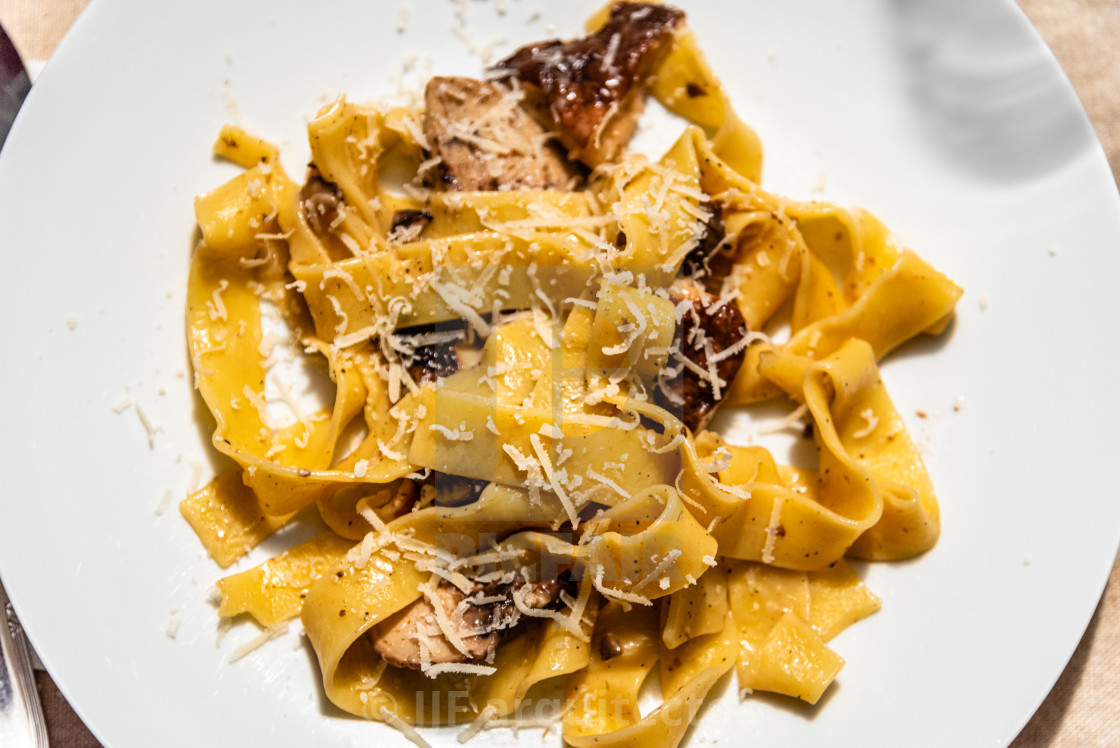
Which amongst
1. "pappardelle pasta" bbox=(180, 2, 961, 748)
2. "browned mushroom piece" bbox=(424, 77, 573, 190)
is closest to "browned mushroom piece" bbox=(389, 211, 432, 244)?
"pappardelle pasta" bbox=(180, 2, 961, 748)

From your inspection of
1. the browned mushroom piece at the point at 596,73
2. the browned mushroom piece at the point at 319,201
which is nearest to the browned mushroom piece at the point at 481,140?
the browned mushroom piece at the point at 596,73

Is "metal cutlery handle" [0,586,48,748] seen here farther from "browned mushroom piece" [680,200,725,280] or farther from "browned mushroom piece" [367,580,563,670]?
"browned mushroom piece" [680,200,725,280]

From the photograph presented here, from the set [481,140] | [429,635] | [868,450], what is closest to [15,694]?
[429,635]

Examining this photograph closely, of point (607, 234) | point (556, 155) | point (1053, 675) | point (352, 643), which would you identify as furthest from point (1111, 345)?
point (352, 643)

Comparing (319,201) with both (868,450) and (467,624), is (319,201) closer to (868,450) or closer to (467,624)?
(467,624)

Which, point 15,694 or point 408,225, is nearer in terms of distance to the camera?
point 15,694

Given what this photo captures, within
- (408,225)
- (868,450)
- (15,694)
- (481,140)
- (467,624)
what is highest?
(481,140)
